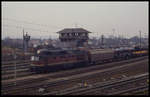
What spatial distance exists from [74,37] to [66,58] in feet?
73.4

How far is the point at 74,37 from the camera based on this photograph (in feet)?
156

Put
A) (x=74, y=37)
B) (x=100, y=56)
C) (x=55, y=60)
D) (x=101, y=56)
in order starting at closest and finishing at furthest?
(x=55, y=60) → (x=100, y=56) → (x=101, y=56) → (x=74, y=37)

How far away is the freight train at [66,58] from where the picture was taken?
76.0 ft

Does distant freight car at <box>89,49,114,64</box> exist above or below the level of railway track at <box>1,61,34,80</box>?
above

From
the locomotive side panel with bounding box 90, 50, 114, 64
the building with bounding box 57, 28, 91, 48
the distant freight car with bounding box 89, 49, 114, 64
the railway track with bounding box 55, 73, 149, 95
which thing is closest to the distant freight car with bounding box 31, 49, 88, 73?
the distant freight car with bounding box 89, 49, 114, 64

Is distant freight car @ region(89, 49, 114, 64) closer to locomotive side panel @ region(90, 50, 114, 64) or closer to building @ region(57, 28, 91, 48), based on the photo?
locomotive side panel @ region(90, 50, 114, 64)

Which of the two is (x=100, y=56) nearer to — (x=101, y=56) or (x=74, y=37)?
(x=101, y=56)

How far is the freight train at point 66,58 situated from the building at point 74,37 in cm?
1391

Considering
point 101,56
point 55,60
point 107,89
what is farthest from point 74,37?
point 107,89

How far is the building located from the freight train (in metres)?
13.9

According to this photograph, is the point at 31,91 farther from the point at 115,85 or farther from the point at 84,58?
the point at 84,58

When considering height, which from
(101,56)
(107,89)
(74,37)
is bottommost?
(107,89)

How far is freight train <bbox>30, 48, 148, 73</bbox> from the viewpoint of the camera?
23.2m

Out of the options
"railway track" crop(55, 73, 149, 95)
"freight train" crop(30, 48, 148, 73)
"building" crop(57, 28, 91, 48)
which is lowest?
"railway track" crop(55, 73, 149, 95)
